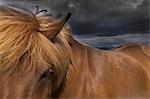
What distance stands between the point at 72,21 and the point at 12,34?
1248 mm

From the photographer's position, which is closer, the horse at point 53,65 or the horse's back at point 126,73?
the horse at point 53,65

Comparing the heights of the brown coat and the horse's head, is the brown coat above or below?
below

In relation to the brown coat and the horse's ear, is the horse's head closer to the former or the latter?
the horse's ear

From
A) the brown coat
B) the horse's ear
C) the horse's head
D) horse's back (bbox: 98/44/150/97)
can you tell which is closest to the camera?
the horse's head

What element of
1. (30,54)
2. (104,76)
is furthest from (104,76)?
(30,54)

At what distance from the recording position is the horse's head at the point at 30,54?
167 cm

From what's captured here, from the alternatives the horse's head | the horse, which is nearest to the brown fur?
the horse

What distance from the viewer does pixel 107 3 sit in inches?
118

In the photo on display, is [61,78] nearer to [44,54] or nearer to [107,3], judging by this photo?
[44,54]

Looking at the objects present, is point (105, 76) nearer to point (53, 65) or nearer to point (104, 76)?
point (104, 76)

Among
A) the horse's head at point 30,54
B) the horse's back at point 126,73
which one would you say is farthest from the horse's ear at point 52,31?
the horse's back at point 126,73

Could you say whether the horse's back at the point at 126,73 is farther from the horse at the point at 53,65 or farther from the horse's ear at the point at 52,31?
the horse's ear at the point at 52,31

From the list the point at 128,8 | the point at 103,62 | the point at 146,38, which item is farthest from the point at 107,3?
the point at 103,62

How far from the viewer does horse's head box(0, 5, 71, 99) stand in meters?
1.67
